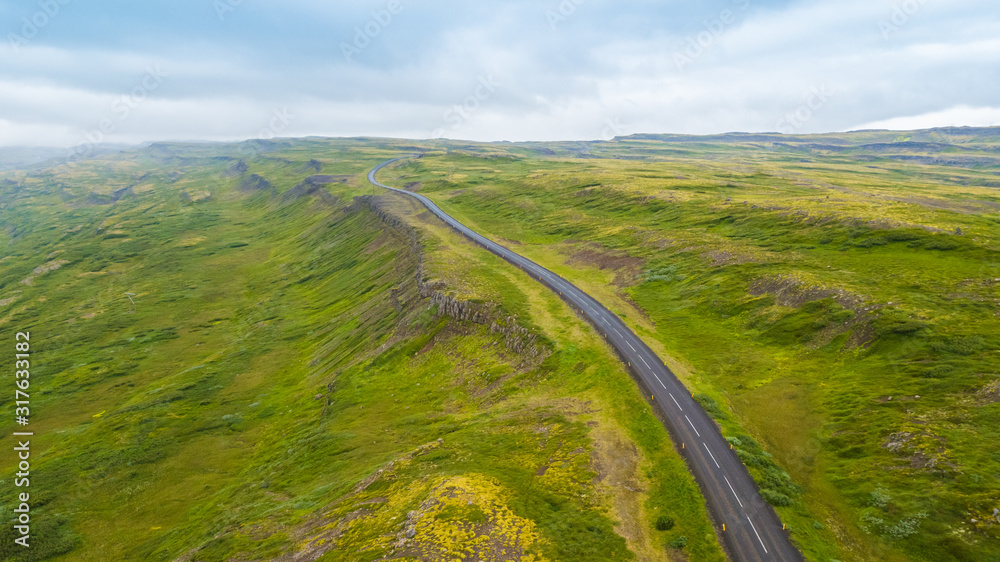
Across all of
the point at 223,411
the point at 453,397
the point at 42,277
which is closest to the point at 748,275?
the point at 453,397

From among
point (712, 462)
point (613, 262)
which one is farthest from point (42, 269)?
point (712, 462)

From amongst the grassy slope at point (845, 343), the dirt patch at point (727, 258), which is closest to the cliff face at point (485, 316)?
the grassy slope at point (845, 343)

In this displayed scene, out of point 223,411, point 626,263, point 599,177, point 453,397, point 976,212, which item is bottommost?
point 223,411

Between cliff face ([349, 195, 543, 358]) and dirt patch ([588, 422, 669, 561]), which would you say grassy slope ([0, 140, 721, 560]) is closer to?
dirt patch ([588, 422, 669, 561])

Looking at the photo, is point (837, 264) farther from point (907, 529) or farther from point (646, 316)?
point (907, 529)

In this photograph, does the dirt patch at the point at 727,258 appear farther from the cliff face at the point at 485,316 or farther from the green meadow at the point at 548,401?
the cliff face at the point at 485,316

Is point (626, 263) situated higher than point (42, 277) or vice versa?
point (626, 263)

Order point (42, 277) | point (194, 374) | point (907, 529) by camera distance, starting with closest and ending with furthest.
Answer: point (907, 529)
point (194, 374)
point (42, 277)

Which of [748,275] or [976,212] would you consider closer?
[748,275]
